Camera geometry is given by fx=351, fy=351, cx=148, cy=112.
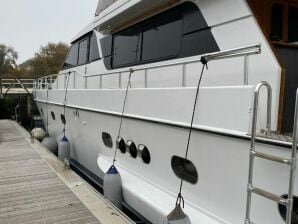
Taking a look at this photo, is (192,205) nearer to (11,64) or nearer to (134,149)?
(134,149)

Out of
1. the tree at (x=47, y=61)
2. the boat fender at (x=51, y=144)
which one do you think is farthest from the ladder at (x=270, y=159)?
the tree at (x=47, y=61)

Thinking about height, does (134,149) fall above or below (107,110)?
below

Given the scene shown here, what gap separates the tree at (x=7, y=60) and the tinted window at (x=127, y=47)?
34.6 m

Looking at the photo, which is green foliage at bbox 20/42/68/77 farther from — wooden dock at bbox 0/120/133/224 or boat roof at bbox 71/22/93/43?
wooden dock at bbox 0/120/133/224

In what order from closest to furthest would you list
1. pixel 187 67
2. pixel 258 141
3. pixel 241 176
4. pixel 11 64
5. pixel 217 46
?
pixel 258 141 → pixel 241 176 → pixel 217 46 → pixel 187 67 → pixel 11 64

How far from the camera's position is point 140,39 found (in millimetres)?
5016

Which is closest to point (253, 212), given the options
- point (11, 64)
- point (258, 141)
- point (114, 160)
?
point (258, 141)

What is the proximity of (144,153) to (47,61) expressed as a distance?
113 ft

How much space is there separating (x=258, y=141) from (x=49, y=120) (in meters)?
7.73

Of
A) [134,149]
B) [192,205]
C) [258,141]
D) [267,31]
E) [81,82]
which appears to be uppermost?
[267,31]

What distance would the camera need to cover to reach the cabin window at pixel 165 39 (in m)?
3.83

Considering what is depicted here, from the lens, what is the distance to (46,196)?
14.7 feet

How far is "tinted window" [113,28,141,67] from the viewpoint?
5.12m

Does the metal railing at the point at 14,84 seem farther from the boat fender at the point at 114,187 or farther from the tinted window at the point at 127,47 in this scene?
the boat fender at the point at 114,187
